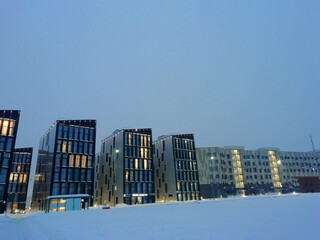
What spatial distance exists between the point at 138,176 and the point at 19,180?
47.8 m

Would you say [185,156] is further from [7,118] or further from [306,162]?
[306,162]

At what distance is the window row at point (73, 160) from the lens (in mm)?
66625

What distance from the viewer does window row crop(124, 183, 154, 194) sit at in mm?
73812

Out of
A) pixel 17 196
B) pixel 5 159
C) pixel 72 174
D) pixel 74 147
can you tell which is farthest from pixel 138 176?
pixel 17 196

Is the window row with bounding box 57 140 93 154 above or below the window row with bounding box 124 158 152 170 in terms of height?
above

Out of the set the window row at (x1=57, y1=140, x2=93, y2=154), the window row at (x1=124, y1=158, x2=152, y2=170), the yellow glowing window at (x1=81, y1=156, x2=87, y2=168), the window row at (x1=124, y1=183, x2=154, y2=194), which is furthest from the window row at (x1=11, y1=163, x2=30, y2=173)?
the window row at (x1=124, y1=183, x2=154, y2=194)

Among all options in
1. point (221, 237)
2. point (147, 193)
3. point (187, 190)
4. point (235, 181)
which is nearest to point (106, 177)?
point (147, 193)

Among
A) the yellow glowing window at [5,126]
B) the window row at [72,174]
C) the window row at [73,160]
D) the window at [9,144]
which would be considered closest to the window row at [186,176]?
the window row at [72,174]

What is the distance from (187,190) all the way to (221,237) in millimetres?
80071

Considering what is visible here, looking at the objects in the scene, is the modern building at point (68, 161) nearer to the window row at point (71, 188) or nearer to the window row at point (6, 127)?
the window row at point (71, 188)

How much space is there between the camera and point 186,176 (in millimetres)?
89188

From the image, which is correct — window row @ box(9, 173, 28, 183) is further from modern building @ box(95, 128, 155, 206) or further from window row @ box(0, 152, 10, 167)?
window row @ box(0, 152, 10, 167)

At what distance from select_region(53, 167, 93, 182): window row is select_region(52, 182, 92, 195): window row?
1.40m

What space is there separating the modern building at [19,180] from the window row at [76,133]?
34.7 m
